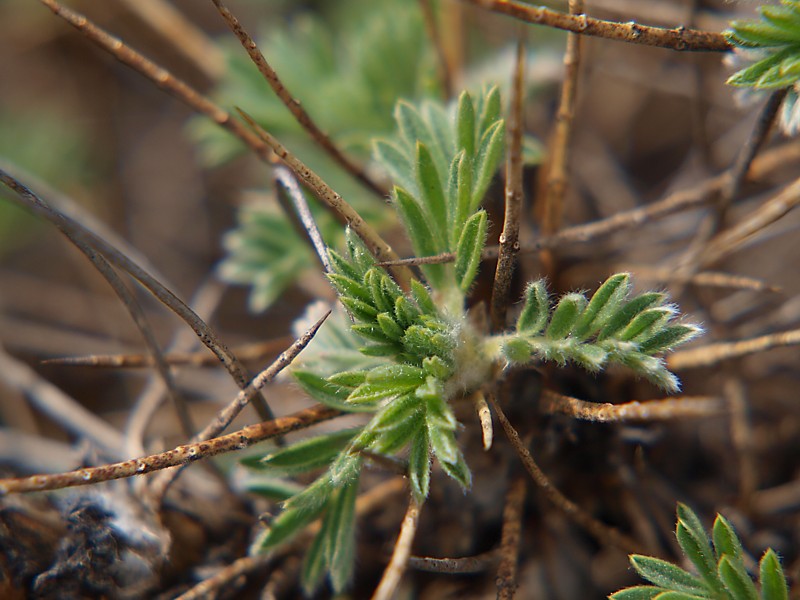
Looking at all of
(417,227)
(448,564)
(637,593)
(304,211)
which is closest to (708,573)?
(637,593)

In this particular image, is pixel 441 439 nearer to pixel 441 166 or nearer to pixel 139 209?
pixel 441 166

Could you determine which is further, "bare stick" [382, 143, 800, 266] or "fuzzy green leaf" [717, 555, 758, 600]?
"bare stick" [382, 143, 800, 266]

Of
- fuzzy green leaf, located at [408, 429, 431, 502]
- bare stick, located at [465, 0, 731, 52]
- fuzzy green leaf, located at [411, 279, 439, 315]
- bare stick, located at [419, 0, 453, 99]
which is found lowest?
fuzzy green leaf, located at [408, 429, 431, 502]

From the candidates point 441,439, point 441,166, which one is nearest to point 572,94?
point 441,166


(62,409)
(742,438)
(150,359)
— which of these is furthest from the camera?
(62,409)

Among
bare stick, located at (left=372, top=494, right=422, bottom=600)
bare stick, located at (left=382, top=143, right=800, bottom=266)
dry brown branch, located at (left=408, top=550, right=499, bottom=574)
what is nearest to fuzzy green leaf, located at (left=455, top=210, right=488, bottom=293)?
bare stick, located at (left=382, top=143, right=800, bottom=266)

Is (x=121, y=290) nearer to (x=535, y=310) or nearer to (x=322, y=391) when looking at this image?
(x=322, y=391)

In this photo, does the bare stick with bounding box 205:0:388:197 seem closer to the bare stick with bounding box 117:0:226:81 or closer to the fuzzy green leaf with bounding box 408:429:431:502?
the fuzzy green leaf with bounding box 408:429:431:502

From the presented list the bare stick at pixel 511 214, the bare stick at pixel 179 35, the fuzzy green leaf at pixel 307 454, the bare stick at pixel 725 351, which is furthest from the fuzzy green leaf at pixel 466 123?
the bare stick at pixel 179 35
